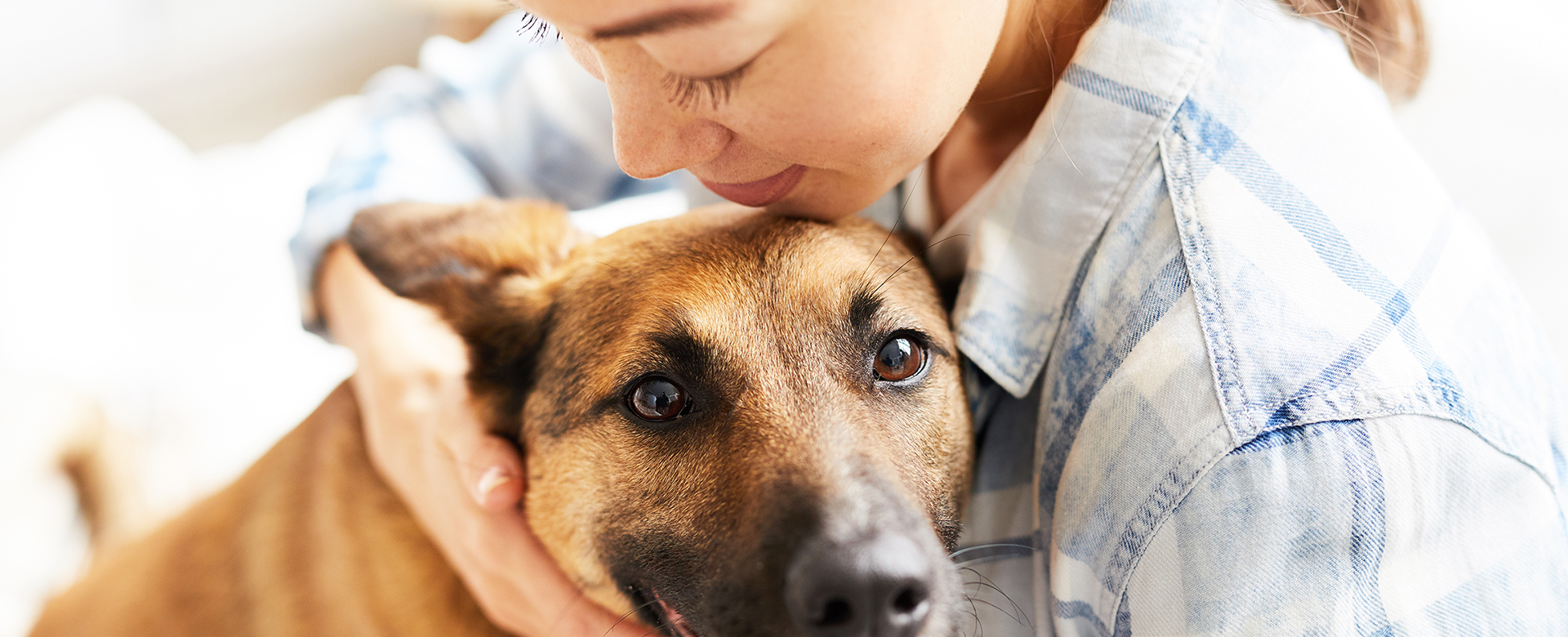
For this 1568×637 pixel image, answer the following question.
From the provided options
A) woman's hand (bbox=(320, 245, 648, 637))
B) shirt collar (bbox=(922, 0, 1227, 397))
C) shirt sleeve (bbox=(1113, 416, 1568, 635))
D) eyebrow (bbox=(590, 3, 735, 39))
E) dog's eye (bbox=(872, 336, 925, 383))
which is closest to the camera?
eyebrow (bbox=(590, 3, 735, 39))

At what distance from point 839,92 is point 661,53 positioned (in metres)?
0.19

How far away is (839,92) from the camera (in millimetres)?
832

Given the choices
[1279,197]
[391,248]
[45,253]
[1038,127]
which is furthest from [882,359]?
[45,253]

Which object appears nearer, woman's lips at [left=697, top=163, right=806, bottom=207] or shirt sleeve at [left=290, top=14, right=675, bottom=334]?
woman's lips at [left=697, top=163, right=806, bottom=207]

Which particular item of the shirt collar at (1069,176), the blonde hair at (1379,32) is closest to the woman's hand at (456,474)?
the shirt collar at (1069,176)

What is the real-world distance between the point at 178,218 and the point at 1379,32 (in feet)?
10.0

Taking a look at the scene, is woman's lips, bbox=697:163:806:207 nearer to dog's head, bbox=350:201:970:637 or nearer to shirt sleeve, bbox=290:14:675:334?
dog's head, bbox=350:201:970:637

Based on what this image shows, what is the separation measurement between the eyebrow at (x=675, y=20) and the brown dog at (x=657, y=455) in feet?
1.44

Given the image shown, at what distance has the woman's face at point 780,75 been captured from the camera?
2.48ft

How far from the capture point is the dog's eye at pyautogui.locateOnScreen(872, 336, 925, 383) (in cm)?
116

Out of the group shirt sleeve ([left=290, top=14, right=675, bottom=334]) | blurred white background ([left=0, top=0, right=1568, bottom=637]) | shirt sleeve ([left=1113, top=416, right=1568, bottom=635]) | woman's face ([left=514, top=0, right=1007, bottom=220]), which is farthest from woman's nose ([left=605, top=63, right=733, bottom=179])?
blurred white background ([left=0, top=0, right=1568, bottom=637])

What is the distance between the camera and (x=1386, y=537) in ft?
2.73

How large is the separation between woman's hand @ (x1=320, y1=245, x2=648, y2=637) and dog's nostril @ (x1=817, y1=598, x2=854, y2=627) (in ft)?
1.55

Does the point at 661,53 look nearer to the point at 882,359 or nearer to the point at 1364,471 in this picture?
the point at 882,359
